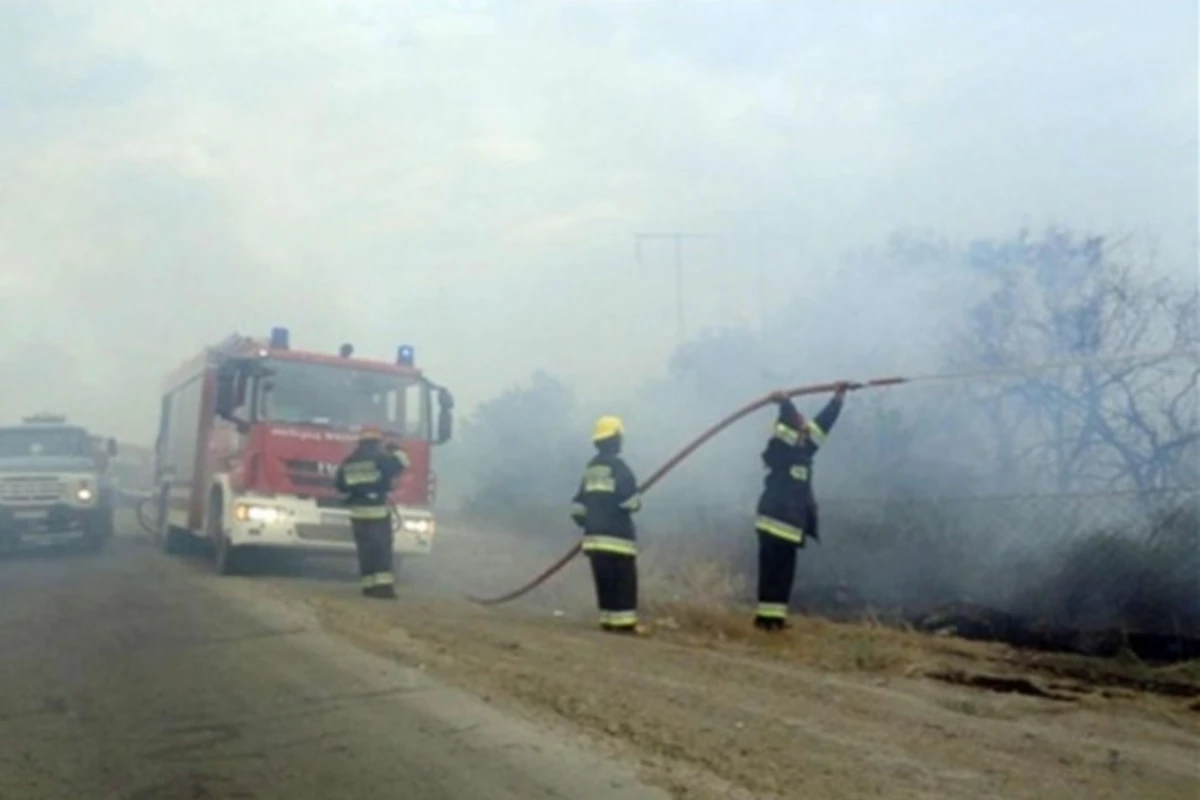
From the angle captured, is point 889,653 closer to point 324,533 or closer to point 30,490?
point 324,533

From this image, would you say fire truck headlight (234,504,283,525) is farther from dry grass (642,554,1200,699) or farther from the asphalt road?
dry grass (642,554,1200,699)

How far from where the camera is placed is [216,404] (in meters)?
16.8

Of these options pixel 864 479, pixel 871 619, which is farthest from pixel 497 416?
pixel 871 619

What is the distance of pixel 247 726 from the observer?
7336 millimetres

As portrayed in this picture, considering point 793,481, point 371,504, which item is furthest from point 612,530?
point 371,504

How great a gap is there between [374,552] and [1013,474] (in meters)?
6.25

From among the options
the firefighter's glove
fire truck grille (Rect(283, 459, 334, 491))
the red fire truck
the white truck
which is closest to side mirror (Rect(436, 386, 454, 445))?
the red fire truck

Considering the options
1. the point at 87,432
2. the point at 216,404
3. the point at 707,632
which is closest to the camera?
the point at 707,632

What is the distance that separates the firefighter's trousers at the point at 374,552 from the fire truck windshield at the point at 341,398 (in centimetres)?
234

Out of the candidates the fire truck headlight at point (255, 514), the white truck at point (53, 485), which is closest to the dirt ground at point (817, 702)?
the fire truck headlight at point (255, 514)

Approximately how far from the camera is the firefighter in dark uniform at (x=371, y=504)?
574 inches

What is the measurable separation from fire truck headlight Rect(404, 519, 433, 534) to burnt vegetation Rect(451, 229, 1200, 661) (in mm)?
→ 2765

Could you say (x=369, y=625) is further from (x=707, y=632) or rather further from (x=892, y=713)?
(x=892, y=713)

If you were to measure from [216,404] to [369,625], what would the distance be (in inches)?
244
